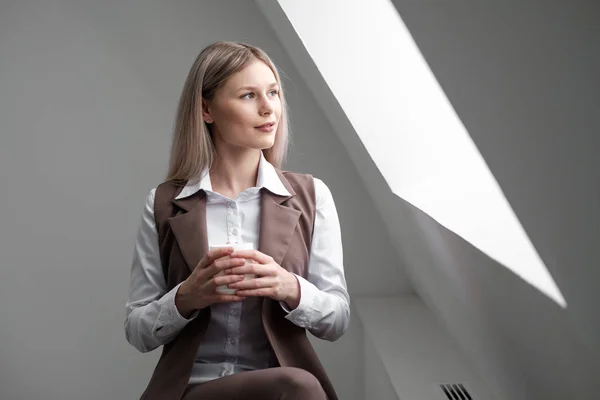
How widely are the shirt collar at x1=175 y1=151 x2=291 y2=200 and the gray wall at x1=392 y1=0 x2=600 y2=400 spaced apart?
86cm

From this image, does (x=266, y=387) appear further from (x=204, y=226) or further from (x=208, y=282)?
(x=204, y=226)

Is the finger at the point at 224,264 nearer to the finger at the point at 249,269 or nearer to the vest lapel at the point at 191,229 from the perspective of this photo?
the finger at the point at 249,269

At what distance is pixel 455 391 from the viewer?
1.88 metres

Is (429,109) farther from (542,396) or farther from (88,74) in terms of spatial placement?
(88,74)

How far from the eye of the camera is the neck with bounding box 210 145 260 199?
1.72 meters

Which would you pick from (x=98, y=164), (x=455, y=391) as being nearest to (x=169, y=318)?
(x=455, y=391)

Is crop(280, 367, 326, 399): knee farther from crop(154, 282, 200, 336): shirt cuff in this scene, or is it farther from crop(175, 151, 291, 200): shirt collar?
crop(175, 151, 291, 200): shirt collar

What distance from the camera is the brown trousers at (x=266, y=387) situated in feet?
4.47

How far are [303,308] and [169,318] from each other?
28 cm

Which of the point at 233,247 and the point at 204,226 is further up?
the point at 204,226

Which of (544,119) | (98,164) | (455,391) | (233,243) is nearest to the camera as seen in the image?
(544,119)

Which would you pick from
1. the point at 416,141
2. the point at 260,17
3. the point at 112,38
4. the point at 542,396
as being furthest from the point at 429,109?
the point at 112,38

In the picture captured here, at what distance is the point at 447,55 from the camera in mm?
664

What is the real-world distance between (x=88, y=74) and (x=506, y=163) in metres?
2.78
